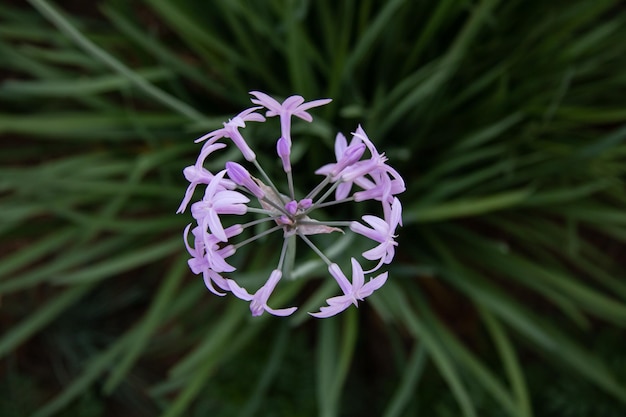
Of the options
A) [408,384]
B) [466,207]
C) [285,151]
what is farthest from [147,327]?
[285,151]

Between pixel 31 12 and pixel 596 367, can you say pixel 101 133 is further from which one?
pixel 596 367

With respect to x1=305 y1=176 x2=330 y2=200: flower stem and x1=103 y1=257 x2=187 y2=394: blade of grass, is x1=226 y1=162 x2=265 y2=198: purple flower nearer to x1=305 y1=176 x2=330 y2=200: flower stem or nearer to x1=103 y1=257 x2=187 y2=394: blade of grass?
x1=305 y1=176 x2=330 y2=200: flower stem

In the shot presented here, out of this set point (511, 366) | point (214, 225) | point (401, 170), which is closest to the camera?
point (214, 225)

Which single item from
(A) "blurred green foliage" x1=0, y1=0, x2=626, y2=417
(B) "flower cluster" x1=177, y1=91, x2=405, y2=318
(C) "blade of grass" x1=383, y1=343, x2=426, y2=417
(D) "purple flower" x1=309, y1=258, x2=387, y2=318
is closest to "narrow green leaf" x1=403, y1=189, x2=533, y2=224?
(A) "blurred green foliage" x1=0, y1=0, x2=626, y2=417

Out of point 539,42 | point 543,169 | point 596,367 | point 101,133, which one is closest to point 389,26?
point 539,42

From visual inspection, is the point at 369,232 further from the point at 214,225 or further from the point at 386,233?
the point at 214,225

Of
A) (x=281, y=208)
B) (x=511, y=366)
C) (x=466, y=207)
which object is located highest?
(x=281, y=208)

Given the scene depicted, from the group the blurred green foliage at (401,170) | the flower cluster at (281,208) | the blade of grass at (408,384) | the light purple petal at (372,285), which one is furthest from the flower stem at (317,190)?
the blade of grass at (408,384)

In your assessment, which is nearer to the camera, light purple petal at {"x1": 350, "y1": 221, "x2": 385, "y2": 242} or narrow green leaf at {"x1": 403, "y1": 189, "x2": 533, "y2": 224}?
light purple petal at {"x1": 350, "y1": 221, "x2": 385, "y2": 242}

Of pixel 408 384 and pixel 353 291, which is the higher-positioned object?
pixel 353 291
